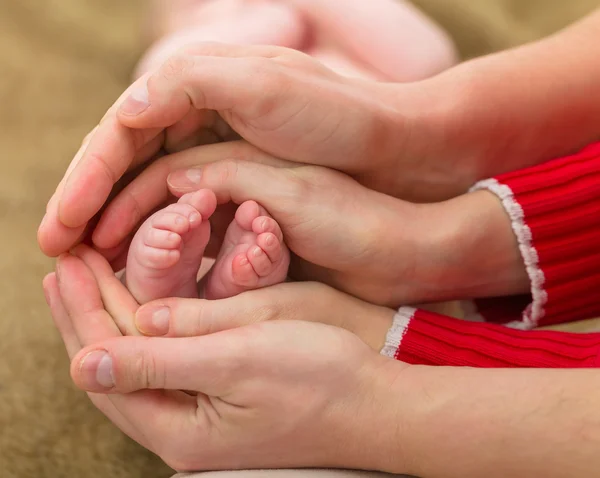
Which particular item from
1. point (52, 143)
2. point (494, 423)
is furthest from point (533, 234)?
point (52, 143)

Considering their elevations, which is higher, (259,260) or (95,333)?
(259,260)

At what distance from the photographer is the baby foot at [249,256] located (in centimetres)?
62

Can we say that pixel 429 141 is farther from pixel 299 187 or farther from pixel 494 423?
pixel 494 423

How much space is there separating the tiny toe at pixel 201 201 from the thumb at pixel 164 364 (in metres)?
0.12

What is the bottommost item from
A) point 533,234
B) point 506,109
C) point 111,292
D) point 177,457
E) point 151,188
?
point 177,457

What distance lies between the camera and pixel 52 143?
95cm

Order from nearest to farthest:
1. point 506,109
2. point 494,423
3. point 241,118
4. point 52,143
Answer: point 494,423
point 241,118
point 506,109
point 52,143

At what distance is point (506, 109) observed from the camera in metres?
0.76

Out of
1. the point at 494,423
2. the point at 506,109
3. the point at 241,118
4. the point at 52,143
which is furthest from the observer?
the point at 52,143

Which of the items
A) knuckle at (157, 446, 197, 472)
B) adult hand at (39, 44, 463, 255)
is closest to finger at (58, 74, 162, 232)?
adult hand at (39, 44, 463, 255)

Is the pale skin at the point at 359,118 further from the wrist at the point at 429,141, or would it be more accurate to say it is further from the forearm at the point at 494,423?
the forearm at the point at 494,423

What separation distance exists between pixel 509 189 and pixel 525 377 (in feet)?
0.79

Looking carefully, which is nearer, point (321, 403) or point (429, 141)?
point (321, 403)

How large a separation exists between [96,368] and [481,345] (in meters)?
0.36
